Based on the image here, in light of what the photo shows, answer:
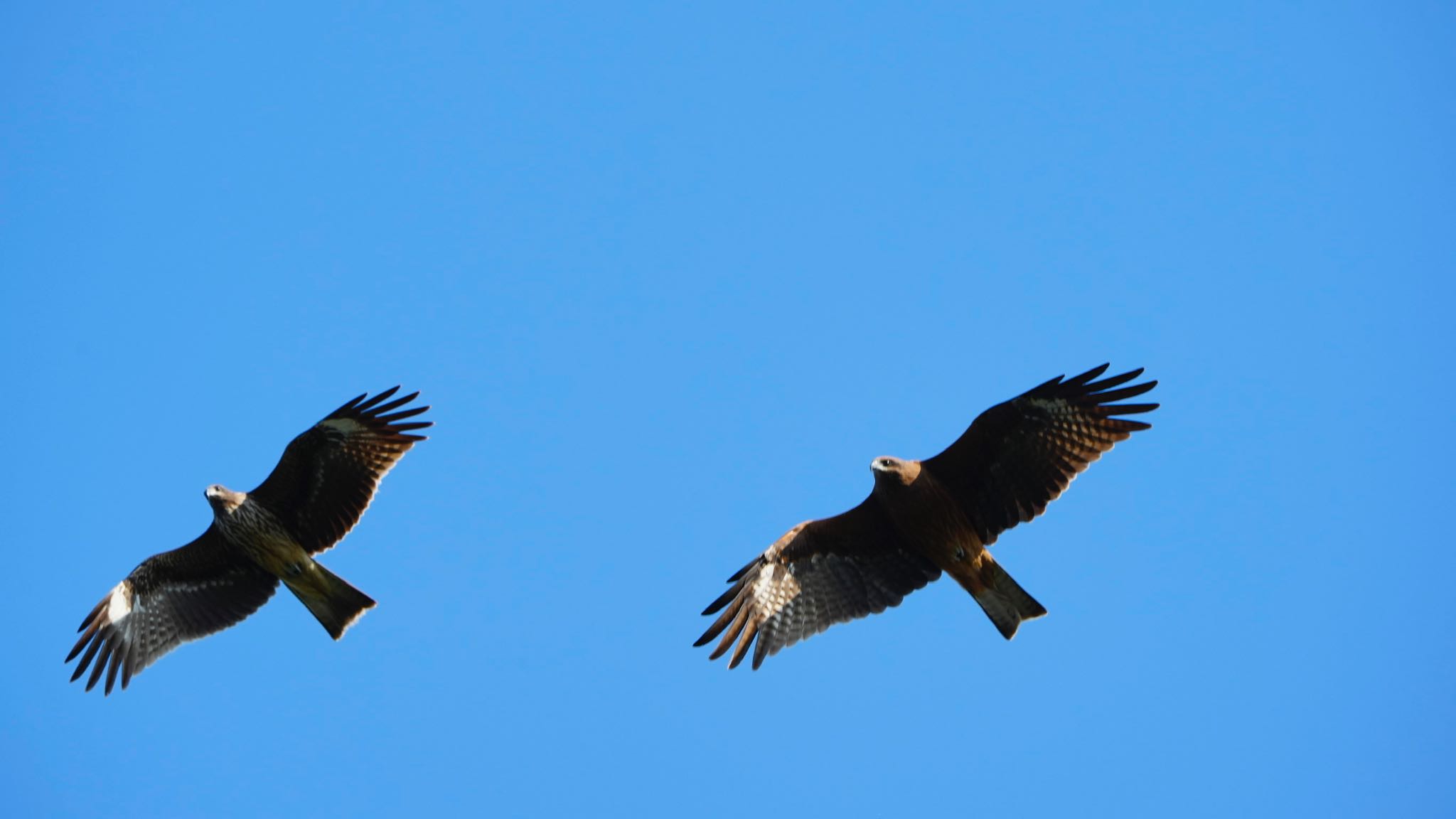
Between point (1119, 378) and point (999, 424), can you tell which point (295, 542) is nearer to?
point (999, 424)

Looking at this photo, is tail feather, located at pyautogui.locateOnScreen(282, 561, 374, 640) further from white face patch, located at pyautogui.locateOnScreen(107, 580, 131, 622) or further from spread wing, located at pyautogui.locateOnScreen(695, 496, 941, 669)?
spread wing, located at pyautogui.locateOnScreen(695, 496, 941, 669)

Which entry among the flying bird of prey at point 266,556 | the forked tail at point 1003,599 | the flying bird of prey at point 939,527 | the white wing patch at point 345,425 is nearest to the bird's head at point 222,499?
the flying bird of prey at point 266,556

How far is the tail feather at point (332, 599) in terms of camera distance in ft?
37.4

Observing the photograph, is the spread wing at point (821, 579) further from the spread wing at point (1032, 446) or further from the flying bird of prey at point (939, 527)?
the spread wing at point (1032, 446)

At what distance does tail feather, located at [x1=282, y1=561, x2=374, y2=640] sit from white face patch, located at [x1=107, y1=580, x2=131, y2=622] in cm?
169

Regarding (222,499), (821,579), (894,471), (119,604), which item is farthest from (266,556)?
(894,471)

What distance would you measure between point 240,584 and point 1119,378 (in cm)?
812

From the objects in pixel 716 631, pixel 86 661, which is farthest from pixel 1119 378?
pixel 86 661

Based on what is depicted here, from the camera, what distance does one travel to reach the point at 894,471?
1045 centimetres

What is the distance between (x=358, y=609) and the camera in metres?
11.4

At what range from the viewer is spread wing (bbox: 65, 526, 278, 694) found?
11844mm

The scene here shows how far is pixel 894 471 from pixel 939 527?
61 centimetres

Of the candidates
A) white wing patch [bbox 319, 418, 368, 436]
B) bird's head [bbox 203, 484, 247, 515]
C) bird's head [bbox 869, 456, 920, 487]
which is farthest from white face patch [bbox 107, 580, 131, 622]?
bird's head [bbox 869, 456, 920, 487]

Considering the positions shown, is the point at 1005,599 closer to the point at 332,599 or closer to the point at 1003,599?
the point at 1003,599
